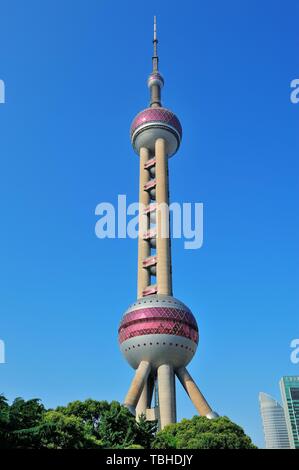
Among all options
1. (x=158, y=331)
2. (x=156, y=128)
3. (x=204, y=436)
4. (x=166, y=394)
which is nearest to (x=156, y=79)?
(x=156, y=128)

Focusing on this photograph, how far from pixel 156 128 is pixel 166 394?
43.6 metres

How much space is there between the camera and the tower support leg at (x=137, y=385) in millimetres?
61656

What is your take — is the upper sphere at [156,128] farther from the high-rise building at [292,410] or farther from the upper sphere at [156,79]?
the high-rise building at [292,410]

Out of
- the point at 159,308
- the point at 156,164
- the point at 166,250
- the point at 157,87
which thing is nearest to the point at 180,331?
the point at 159,308

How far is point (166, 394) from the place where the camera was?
62.9m

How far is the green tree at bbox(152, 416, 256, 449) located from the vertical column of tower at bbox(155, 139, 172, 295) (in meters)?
23.2

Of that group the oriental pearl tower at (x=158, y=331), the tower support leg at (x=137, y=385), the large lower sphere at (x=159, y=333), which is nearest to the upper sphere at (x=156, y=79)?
the oriental pearl tower at (x=158, y=331)

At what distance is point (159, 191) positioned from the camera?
7894 cm

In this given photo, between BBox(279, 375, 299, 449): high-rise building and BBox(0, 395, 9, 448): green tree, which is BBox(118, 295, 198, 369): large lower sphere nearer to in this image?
BBox(0, 395, 9, 448): green tree

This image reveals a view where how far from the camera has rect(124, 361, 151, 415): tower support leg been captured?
61656 mm

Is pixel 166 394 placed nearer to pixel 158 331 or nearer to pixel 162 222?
pixel 158 331

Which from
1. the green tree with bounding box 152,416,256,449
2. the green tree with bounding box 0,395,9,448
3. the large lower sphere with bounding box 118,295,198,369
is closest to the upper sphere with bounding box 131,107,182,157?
the large lower sphere with bounding box 118,295,198,369

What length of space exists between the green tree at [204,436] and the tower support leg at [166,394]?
9255 millimetres
